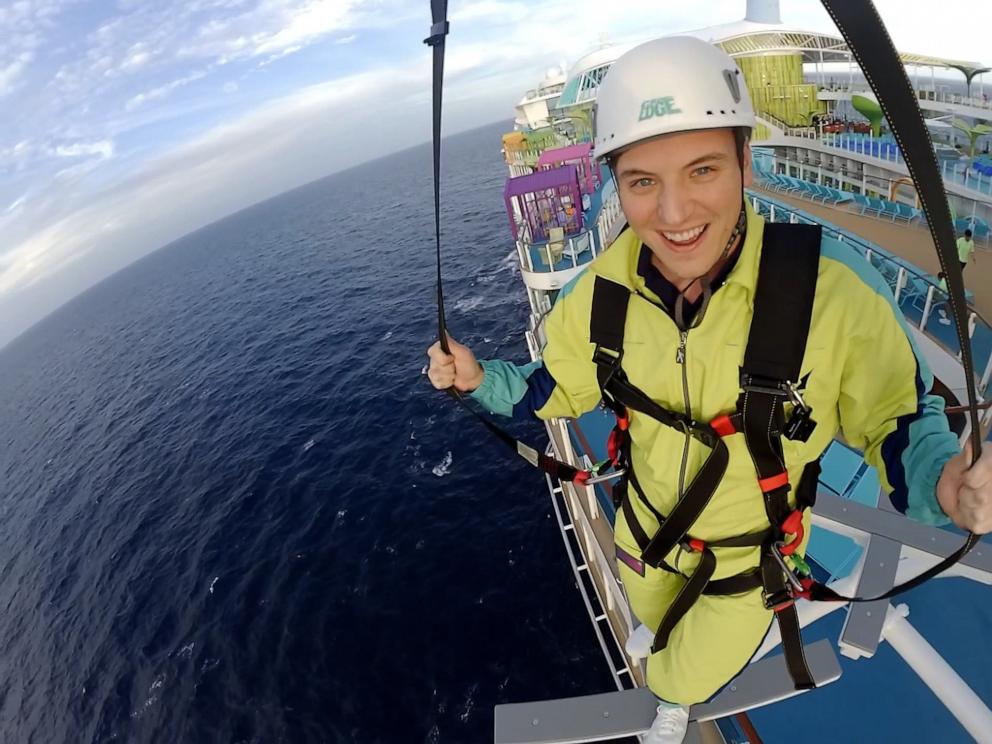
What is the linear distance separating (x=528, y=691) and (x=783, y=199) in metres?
21.9

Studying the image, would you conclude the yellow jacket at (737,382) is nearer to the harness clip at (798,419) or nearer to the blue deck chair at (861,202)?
the harness clip at (798,419)

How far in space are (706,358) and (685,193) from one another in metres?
0.74

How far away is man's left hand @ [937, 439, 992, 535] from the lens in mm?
1524

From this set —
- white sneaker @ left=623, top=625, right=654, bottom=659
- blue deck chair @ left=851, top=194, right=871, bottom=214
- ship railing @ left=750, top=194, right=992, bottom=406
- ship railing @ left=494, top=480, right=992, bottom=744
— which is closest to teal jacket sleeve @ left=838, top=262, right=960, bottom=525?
ship railing @ left=494, top=480, right=992, bottom=744

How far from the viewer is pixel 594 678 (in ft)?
39.4

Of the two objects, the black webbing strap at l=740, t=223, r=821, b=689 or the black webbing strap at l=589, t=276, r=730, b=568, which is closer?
the black webbing strap at l=740, t=223, r=821, b=689

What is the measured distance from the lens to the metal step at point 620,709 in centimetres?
313

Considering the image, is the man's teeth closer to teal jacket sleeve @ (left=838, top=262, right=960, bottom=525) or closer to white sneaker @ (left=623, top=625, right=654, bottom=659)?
teal jacket sleeve @ (left=838, top=262, right=960, bottom=525)

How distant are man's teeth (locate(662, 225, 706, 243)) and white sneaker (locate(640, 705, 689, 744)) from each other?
2.95 meters

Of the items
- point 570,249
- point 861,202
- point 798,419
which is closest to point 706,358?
point 798,419

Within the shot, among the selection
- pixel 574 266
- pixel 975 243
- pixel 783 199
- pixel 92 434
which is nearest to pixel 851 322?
pixel 574 266

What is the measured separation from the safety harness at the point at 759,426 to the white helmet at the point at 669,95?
0.57 meters

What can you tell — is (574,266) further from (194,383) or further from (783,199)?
(194,383)

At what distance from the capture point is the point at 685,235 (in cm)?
207
